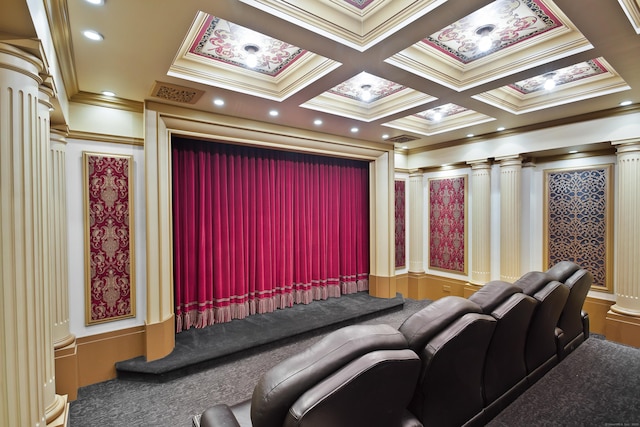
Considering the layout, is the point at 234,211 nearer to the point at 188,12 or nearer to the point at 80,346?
the point at 80,346

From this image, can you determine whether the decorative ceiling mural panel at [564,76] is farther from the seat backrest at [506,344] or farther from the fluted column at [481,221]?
the seat backrest at [506,344]

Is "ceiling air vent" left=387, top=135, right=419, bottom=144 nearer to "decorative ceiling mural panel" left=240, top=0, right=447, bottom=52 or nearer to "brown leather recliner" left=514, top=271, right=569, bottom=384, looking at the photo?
"decorative ceiling mural panel" left=240, top=0, right=447, bottom=52

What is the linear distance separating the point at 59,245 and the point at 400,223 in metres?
4.57

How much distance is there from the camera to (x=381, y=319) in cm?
426

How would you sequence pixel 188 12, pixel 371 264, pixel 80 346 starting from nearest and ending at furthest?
pixel 188 12
pixel 80 346
pixel 371 264

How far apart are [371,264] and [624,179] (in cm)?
324

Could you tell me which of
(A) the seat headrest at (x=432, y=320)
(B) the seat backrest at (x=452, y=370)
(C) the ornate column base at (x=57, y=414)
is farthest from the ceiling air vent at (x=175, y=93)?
(B) the seat backrest at (x=452, y=370)

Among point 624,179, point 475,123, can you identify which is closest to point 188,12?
point 475,123

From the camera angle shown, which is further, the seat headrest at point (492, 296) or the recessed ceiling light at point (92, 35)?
the recessed ceiling light at point (92, 35)

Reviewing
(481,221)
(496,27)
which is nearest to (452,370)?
(496,27)

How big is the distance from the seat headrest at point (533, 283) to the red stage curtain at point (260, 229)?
2969mm

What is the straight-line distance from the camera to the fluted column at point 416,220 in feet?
17.9

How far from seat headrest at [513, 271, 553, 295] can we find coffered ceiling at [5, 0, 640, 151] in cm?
159

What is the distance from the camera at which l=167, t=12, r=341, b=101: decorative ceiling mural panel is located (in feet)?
7.25
